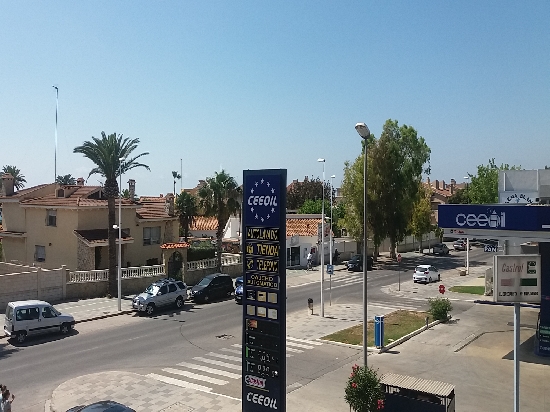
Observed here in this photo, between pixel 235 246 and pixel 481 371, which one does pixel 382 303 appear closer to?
pixel 481 371

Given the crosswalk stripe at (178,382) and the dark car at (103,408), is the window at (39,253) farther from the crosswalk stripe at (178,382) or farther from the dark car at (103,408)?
the dark car at (103,408)

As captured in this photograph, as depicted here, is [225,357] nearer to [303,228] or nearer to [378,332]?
[378,332]

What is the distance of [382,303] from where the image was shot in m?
33.8

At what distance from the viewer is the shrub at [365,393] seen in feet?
42.6

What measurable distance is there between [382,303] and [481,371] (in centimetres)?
1500

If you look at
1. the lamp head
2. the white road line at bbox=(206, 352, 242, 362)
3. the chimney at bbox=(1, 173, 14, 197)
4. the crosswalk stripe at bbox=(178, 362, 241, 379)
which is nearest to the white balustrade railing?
the chimney at bbox=(1, 173, 14, 197)

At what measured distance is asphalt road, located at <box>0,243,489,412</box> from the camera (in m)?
18.2

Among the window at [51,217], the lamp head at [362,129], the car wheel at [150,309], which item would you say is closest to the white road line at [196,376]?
the lamp head at [362,129]

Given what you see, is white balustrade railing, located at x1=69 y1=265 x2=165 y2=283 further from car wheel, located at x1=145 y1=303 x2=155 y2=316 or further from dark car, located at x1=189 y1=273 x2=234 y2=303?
car wheel, located at x1=145 y1=303 x2=155 y2=316

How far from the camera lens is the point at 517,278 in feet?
33.2

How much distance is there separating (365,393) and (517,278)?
16.6 ft

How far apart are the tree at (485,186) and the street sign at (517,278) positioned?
52.9 m

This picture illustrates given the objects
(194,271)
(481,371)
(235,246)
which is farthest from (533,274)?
(235,246)

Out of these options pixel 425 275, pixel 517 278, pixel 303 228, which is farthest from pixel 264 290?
pixel 303 228
